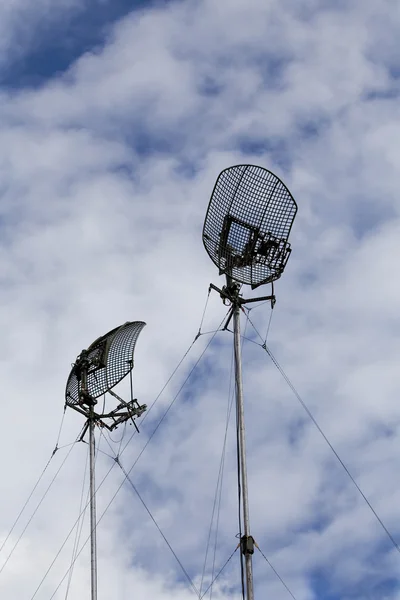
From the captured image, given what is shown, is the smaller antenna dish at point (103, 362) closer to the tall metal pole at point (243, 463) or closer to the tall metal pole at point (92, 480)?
the tall metal pole at point (92, 480)

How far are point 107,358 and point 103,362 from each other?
0.26m

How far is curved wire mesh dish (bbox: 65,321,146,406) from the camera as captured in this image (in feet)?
140

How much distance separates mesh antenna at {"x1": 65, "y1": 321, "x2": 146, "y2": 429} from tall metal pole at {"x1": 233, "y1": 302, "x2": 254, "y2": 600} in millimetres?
11575

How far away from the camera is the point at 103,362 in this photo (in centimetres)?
4247

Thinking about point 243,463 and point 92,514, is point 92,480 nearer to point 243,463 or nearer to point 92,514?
A: point 92,514

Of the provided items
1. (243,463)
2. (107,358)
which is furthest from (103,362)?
(243,463)

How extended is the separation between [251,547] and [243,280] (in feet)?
27.8

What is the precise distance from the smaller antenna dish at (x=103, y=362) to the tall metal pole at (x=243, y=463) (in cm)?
1150

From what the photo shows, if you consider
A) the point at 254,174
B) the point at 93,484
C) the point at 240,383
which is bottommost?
the point at 240,383

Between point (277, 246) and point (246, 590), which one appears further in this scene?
point (277, 246)

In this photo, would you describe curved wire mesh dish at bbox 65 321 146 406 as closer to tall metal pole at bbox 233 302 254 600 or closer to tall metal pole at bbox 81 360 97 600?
tall metal pole at bbox 81 360 97 600

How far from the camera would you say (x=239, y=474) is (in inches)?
1150

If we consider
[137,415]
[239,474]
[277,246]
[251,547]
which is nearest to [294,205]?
[277,246]

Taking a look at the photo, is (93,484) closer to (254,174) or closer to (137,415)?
(137,415)
